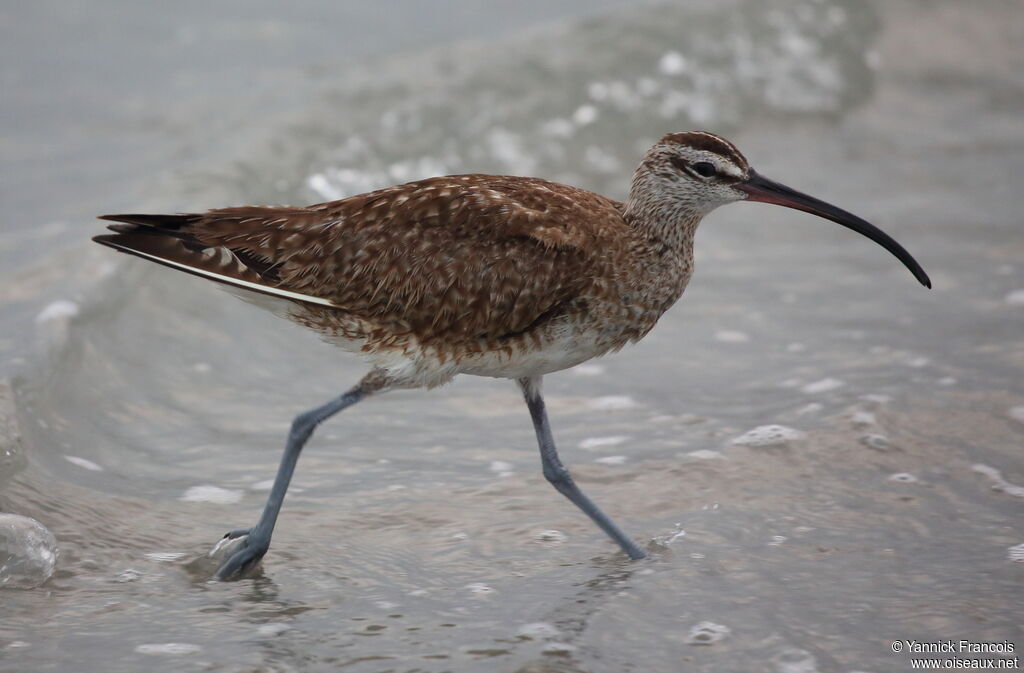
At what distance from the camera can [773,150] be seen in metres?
12.2

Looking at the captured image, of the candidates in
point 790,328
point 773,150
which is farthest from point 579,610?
point 773,150

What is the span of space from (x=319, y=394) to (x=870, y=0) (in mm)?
9307

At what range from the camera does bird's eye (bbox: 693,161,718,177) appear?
5.74m

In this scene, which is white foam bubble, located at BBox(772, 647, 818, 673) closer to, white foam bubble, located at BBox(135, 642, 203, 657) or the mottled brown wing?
the mottled brown wing

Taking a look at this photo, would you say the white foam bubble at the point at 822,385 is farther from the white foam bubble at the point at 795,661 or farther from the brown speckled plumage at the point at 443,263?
the white foam bubble at the point at 795,661

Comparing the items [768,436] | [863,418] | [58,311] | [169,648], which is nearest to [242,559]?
[169,648]

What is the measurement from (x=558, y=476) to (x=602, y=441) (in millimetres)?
1152

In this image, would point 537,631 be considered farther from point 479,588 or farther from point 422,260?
point 422,260

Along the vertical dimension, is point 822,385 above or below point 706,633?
above

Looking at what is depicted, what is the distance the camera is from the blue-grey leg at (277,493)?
5555mm

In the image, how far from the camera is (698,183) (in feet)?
19.0

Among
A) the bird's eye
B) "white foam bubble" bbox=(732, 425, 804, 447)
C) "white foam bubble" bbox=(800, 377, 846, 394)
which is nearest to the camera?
the bird's eye

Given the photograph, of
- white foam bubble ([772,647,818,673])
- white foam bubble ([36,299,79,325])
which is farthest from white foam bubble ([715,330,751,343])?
white foam bubble ([36,299,79,325])

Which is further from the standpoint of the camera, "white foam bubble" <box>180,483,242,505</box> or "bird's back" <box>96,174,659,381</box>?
"white foam bubble" <box>180,483,242,505</box>
